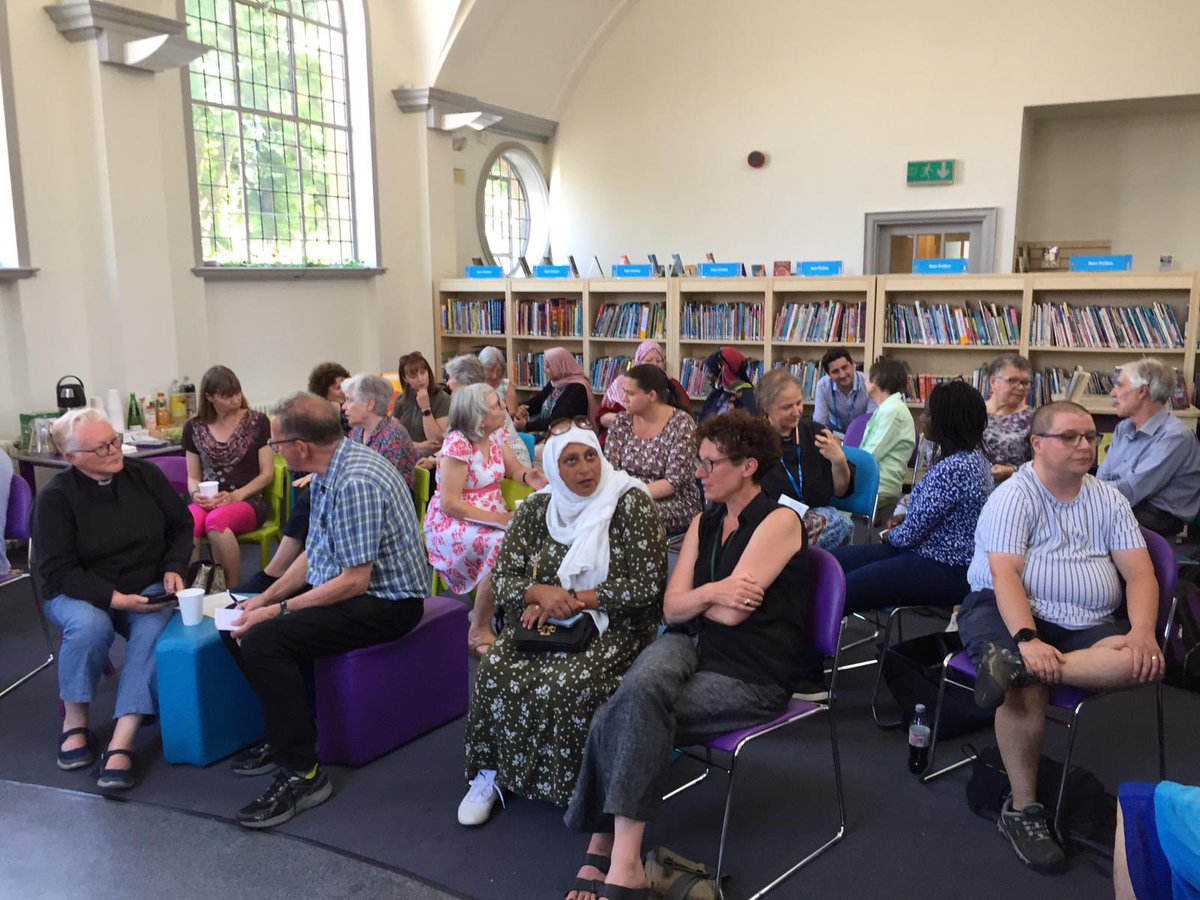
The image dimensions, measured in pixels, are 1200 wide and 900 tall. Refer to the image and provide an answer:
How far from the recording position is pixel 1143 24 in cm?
775

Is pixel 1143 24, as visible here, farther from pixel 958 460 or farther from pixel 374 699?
pixel 374 699

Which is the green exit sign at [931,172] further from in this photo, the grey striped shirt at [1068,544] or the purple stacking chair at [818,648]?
the purple stacking chair at [818,648]

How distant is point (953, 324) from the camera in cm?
713

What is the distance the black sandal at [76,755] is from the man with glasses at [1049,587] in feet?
9.57

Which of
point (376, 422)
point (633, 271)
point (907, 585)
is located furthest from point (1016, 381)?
point (633, 271)

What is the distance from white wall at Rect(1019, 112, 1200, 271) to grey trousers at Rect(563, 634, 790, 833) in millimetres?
7514

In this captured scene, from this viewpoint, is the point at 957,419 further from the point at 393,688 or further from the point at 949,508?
the point at 393,688

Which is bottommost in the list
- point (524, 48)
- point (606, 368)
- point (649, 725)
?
point (649, 725)

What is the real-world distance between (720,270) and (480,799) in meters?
5.76

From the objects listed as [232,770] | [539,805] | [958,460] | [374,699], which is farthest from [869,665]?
[232,770]

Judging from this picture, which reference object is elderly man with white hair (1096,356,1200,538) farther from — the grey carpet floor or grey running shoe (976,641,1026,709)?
grey running shoe (976,641,1026,709)

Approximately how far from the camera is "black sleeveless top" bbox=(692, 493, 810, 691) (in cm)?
271

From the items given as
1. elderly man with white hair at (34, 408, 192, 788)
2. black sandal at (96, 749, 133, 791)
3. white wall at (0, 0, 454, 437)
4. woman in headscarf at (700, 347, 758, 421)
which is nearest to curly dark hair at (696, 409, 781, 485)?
elderly man with white hair at (34, 408, 192, 788)

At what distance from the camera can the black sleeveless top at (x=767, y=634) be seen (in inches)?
107
